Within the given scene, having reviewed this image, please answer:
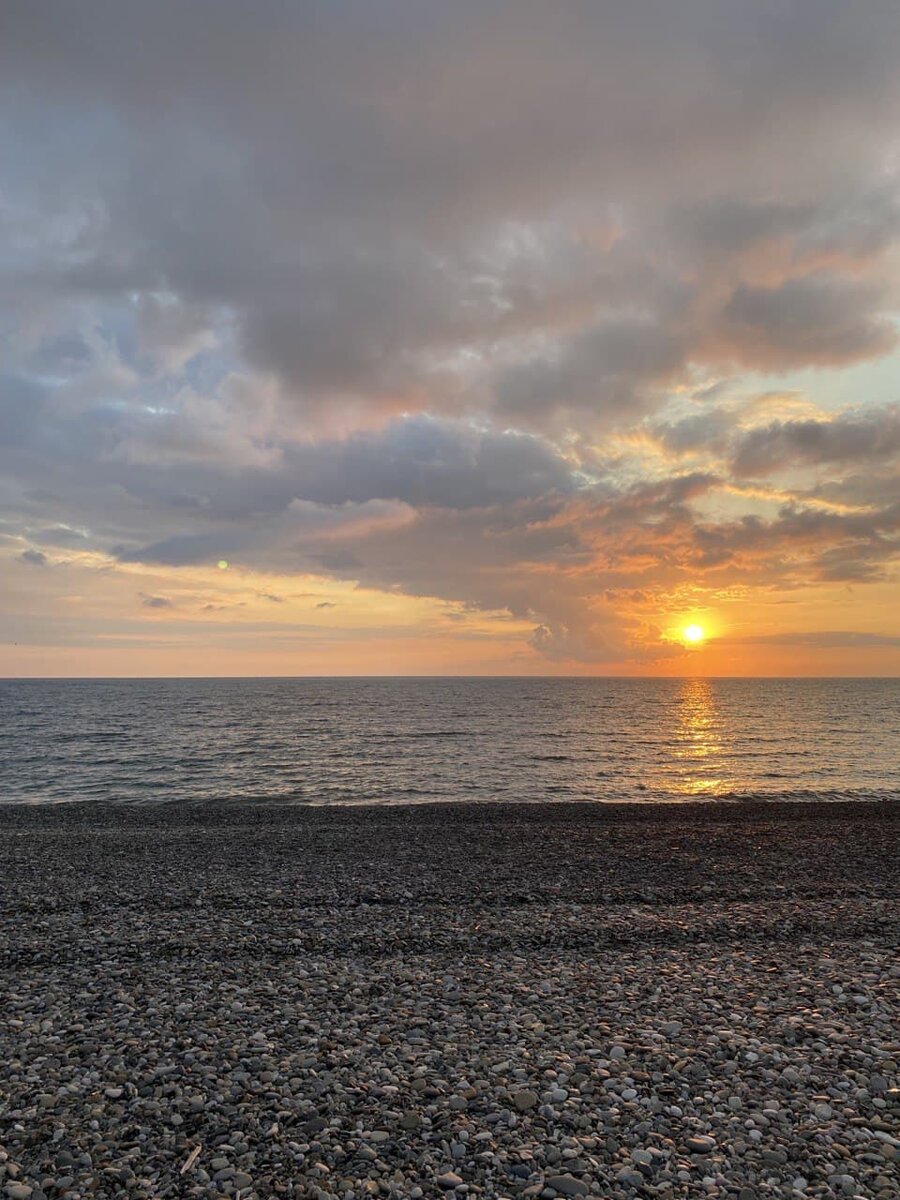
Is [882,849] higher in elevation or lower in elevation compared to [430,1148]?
lower

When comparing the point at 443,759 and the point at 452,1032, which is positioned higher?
the point at 452,1032

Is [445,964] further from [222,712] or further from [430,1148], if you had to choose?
[222,712]

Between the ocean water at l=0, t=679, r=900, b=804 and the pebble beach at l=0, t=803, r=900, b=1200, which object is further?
the ocean water at l=0, t=679, r=900, b=804

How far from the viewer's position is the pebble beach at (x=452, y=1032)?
5309 millimetres

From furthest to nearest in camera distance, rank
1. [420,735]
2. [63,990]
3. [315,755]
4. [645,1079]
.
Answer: [420,735]
[315,755]
[63,990]
[645,1079]

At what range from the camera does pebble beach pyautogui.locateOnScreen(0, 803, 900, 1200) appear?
5.31m

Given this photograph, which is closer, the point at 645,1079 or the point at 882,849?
the point at 645,1079

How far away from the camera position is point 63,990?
872cm

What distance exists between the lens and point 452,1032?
7.51m

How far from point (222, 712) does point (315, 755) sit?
154 feet

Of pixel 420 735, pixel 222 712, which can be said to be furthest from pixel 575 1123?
pixel 222 712

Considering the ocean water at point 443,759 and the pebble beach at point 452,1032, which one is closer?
the pebble beach at point 452,1032

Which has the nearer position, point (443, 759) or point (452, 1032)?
point (452, 1032)

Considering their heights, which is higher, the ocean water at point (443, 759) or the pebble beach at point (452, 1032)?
the pebble beach at point (452, 1032)
